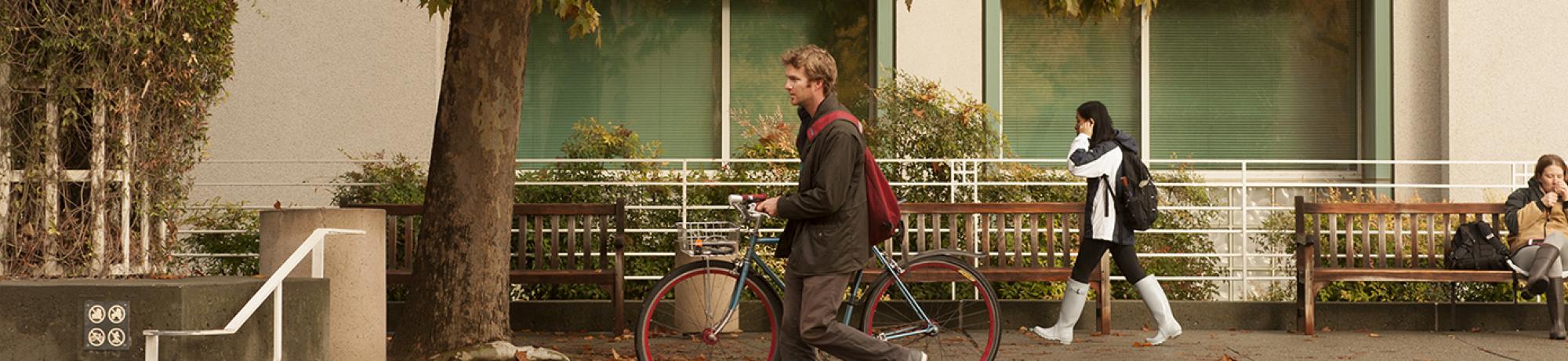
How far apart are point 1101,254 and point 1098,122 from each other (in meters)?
0.81

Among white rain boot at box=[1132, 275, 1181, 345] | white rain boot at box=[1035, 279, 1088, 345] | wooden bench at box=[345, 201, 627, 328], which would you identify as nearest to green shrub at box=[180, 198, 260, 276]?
wooden bench at box=[345, 201, 627, 328]

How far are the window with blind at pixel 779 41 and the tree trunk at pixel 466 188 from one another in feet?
19.9

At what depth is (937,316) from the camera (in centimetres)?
828

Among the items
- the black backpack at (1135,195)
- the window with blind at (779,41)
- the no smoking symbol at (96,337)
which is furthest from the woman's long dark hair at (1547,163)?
the no smoking symbol at (96,337)

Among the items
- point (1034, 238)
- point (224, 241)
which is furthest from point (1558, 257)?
point (224, 241)

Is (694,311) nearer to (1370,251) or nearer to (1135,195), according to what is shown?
(1135,195)

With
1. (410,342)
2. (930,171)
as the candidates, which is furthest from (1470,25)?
(410,342)

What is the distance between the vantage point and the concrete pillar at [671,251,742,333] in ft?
25.9

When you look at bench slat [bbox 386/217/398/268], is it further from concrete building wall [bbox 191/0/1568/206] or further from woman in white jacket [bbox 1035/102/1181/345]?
woman in white jacket [bbox 1035/102/1181/345]

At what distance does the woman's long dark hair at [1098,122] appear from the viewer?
10008 mm

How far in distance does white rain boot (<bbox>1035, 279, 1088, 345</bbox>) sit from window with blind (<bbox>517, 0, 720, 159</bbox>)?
16.9 feet

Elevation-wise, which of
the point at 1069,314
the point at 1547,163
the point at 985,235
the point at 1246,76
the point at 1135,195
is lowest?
the point at 1069,314

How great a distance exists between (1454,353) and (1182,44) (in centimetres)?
545

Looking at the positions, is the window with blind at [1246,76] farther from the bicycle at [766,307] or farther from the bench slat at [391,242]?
the bench slat at [391,242]
